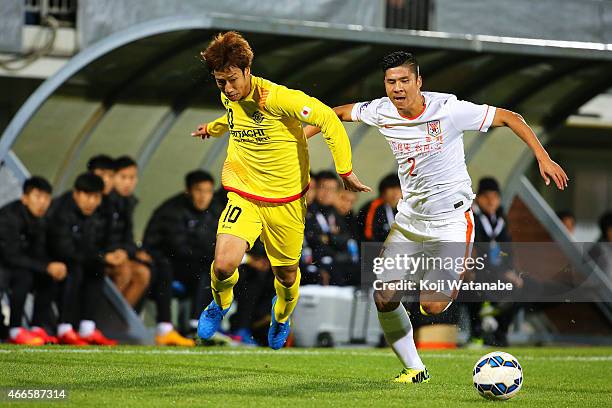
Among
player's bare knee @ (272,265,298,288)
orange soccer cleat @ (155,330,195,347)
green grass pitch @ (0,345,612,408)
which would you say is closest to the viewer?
green grass pitch @ (0,345,612,408)

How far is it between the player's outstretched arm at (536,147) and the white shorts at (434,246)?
0.81 meters

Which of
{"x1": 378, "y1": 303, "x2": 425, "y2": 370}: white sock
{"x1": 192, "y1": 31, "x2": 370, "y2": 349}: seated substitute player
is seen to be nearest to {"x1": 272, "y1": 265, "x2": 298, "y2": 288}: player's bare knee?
{"x1": 192, "y1": 31, "x2": 370, "y2": 349}: seated substitute player

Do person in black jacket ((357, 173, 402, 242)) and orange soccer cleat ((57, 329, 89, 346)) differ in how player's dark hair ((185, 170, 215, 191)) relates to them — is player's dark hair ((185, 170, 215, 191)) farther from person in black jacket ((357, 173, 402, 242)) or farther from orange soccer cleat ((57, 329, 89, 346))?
orange soccer cleat ((57, 329, 89, 346))

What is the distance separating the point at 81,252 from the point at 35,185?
2.59 ft

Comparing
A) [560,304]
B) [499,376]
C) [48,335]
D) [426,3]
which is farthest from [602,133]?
[499,376]

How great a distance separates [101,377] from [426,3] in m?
11.3

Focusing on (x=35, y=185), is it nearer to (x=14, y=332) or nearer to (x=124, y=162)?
(x=124, y=162)

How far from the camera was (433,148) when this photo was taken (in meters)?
9.65

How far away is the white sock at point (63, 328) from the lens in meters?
12.6

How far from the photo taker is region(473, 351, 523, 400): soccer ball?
28.1 feet

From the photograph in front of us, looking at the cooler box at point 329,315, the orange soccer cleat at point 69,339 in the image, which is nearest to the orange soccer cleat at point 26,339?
the orange soccer cleat at point 69,339

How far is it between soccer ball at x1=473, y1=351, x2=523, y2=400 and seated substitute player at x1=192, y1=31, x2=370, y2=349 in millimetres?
1494

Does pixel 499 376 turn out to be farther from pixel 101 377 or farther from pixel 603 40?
pixel 603 40

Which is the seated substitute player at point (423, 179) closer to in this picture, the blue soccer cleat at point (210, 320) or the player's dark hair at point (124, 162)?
the blue soccer cleat at point (210, 320)
